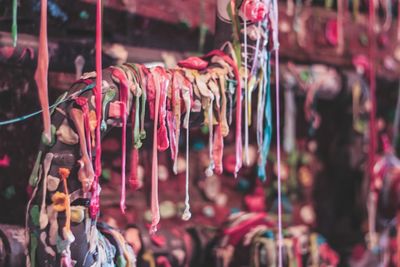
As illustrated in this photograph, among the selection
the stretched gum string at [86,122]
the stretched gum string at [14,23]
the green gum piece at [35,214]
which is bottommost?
the green gum piece at [35,214]

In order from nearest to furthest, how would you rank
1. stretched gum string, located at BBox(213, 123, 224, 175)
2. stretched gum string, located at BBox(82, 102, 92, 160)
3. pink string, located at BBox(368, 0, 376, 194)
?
stretched gum string, located at BBox(82, 102, 92, 160) < stretched gum string, located at BBox(213, 123, 224, 175) < pink string, located at BBox(368, 0, 376, 194)

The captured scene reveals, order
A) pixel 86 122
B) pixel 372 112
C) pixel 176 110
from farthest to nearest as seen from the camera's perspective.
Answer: pixel 372 112, pixel 176 110, pixel 86 122

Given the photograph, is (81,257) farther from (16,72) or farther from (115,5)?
(115,5)

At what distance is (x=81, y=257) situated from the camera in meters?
1.15

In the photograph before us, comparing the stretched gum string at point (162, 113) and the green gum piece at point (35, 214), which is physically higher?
the stretched gum string at point (162, 113)

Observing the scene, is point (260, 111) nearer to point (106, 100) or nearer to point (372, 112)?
point (106, 100)

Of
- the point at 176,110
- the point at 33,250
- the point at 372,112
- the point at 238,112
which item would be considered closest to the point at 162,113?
the point at 176,110

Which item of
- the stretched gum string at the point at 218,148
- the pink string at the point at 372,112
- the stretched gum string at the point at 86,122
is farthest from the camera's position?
the pink string at the point at 372,112

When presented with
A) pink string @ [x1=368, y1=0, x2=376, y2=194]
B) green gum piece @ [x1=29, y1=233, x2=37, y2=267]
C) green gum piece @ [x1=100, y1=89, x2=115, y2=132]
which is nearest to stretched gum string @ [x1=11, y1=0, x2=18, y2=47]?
green gum piece @ [x1=100, y1=89, x2=115, y2=132]

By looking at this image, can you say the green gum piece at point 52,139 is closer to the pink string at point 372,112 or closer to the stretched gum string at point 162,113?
the stretched gum string at point 162,113

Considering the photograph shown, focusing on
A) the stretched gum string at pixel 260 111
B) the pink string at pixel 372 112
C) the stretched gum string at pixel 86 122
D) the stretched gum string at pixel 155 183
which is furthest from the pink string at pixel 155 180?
the pink string at pixel 372 112

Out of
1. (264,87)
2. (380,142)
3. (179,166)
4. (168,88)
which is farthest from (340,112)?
(168,88)

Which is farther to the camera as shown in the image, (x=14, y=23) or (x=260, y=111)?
(x=260, y=111)

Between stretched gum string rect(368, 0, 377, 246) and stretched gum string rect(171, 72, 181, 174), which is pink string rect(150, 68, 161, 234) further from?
stretched gum string rect(368, 0, 377, 246)
